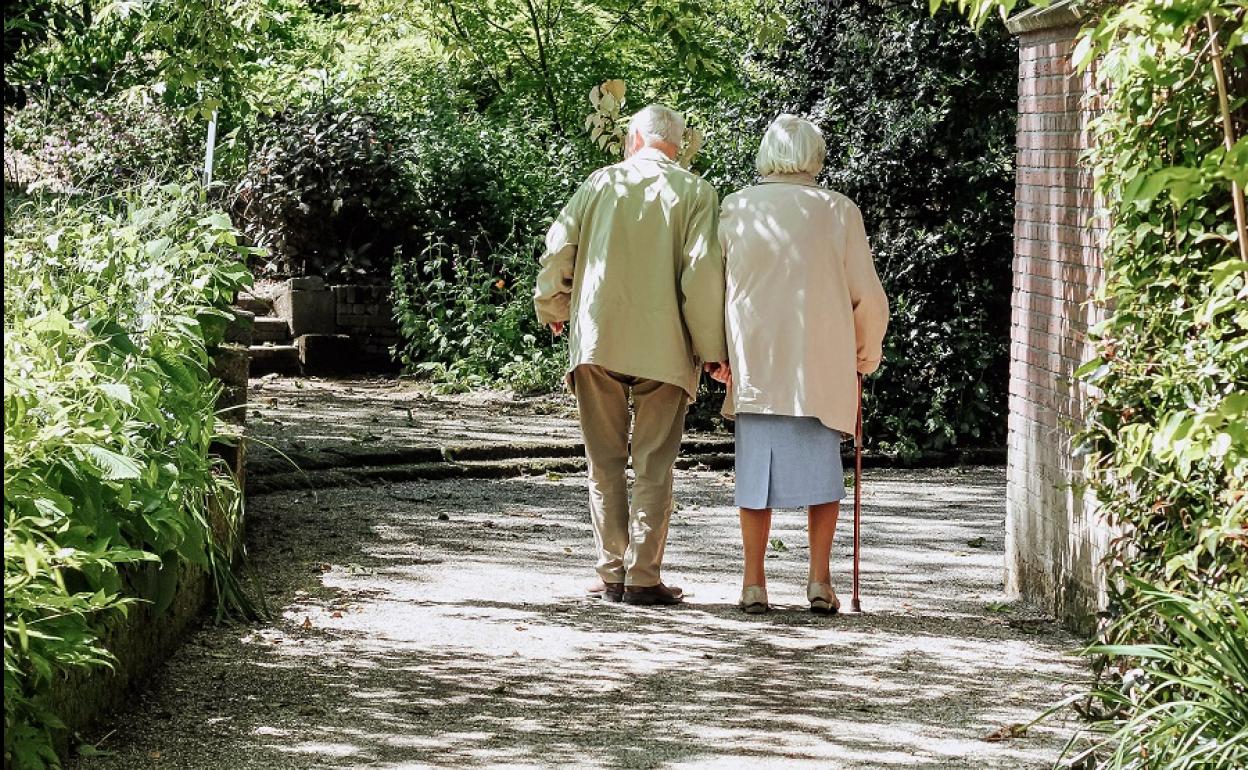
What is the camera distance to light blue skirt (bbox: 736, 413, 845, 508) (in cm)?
653

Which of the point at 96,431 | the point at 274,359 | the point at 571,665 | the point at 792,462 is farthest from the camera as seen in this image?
the point at 274,359

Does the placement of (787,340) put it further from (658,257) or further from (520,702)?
(520,702)

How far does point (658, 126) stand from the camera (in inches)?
269

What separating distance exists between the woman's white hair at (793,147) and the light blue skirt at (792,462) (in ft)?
3.15

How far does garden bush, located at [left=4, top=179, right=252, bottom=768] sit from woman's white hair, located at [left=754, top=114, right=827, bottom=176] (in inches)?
Answer: 82.5

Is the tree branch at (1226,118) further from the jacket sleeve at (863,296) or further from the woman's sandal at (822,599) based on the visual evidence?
the woman's sandal at (822,599)

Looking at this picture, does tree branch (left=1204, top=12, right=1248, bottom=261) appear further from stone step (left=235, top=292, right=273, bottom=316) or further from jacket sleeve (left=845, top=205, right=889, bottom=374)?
stone step (left=235, top=292, right=273, bottom=316)

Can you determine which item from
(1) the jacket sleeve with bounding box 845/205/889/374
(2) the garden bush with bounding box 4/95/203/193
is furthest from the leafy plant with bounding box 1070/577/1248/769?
(2) the garden bush with bounding box 4/95/203/193

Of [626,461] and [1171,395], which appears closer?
[1171,395]

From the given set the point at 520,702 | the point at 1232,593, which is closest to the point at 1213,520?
the point at 1232,593

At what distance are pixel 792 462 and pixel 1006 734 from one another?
187cm

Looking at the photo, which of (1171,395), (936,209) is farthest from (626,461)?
(936,209)

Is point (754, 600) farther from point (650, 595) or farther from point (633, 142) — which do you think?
point (633, 142)

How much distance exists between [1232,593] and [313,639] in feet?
10.5
